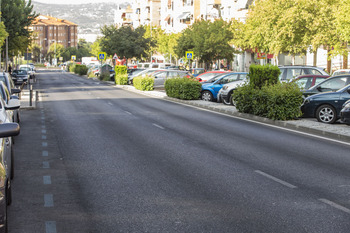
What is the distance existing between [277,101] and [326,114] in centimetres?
174

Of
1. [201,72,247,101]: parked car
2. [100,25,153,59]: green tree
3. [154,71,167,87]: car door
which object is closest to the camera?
[201,72,247,101]: parked car

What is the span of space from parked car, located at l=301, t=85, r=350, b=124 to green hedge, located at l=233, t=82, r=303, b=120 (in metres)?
0.48

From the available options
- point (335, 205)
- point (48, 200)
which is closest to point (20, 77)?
point (48, 200)

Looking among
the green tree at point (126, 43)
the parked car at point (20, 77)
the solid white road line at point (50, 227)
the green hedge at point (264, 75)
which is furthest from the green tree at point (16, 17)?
the solid white road line at point (50, 227)

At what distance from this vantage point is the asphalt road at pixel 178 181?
6336 millimetres

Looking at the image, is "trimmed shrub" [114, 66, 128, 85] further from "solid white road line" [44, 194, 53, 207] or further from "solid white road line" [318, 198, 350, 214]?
"solid white road line" [318, 198, 350, 214]

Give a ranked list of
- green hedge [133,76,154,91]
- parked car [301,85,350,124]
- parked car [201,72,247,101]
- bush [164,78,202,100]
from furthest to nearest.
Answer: green hedge [133,76,154,91] → bush [164,78,202,100] → parked car [201,72,247,101] → parked car [301,85,350,124]

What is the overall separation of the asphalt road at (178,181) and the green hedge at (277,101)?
2.80m

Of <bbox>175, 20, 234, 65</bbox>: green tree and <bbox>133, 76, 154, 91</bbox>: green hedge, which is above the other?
<bbox>175, 20, 234, 65</bbox>: green tree

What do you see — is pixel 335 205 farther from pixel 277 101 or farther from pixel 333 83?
pixel 333 83

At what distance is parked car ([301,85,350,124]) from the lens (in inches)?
701

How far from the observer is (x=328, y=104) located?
59.7 ft

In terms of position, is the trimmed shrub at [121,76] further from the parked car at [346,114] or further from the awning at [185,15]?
the awning at [185,15]

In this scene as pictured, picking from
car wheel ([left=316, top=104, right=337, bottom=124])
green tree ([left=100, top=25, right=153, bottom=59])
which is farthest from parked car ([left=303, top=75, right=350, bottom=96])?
green tree ([left=100, top=25, right=153, bottom=59])
